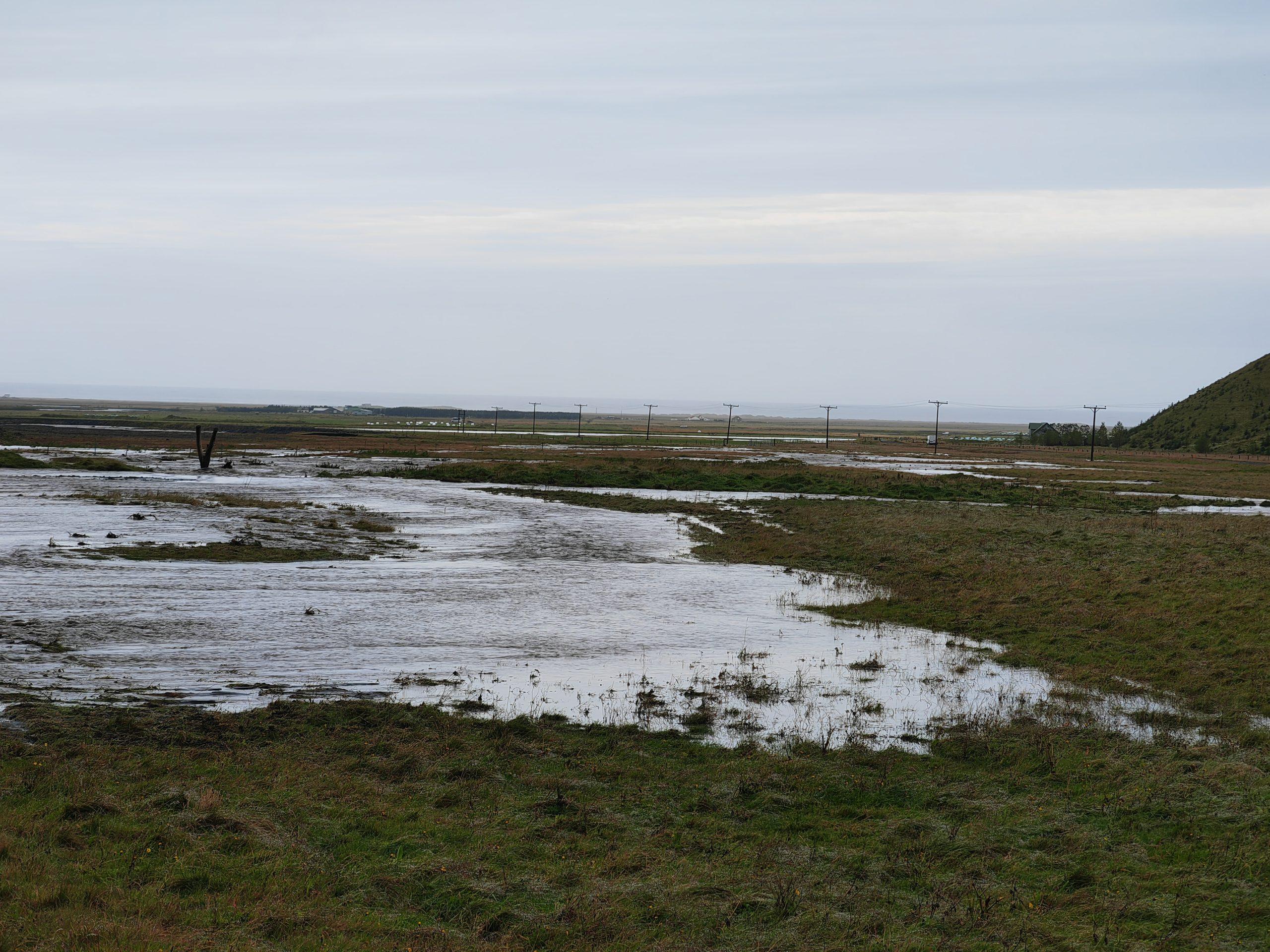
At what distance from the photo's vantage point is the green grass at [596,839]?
819 cm

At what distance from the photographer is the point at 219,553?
29.6 m

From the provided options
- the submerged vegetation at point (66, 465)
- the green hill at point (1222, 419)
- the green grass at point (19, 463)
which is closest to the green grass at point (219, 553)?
the submerged vegetation at point (66, 465)

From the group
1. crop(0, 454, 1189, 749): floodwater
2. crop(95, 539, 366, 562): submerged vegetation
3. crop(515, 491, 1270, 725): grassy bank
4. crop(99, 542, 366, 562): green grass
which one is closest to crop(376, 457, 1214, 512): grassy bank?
crop(515, 491, 1270, 725): grassy bank

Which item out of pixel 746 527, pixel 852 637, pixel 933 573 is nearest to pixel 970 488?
pixel 746 527

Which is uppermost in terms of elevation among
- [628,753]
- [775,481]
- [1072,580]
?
[775,481]

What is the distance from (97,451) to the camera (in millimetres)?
80188

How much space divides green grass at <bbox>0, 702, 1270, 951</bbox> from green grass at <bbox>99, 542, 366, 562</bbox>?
15.9 meters

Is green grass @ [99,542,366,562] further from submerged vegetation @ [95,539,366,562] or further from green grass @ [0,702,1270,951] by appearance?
green grass @ [0,702,1270,951]

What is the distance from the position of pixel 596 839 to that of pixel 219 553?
22855mm

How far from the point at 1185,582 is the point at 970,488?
33.6m

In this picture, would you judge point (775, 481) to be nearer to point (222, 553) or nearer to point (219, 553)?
point (222, 553)

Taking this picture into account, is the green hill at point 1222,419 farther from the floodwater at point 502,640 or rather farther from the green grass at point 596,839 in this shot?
the green grass at point 596,839

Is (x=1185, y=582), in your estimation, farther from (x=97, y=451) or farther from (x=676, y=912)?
(x=97, y=451)

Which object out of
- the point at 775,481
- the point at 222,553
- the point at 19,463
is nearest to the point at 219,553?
the point at 222,553
